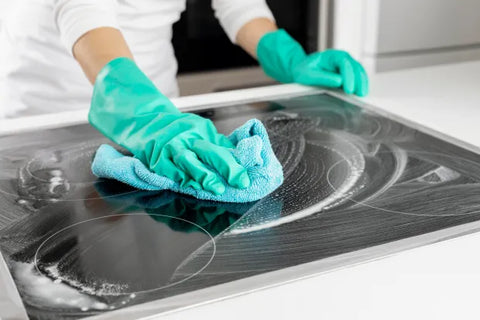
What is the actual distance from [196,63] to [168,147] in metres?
1.26

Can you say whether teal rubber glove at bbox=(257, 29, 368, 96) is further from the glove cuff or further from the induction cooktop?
the induction cooktop

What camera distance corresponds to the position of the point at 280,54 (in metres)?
1.38

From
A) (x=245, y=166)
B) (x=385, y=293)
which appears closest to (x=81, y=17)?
(x=245, y=166)

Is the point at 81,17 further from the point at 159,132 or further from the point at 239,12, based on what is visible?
the point at 239,12

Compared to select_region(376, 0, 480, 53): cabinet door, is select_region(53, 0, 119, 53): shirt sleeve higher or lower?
higher

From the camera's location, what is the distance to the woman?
794 mm

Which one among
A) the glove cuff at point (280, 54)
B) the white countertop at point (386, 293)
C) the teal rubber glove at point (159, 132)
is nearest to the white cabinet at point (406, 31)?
the glove cuff at point (280, 54)

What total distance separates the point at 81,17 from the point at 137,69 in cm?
17

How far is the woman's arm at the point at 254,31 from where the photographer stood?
1.46 m

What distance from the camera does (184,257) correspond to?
607 millimetres

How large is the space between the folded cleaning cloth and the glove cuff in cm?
59

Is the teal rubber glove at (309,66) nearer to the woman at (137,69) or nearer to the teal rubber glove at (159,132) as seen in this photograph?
the woman at (137,69)

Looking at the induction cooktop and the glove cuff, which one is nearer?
the induction cooktop

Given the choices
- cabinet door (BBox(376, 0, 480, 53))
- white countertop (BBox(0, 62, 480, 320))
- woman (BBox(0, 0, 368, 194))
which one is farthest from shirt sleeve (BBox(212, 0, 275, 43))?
white countertop (BBox(0, 62, 480, 320))
